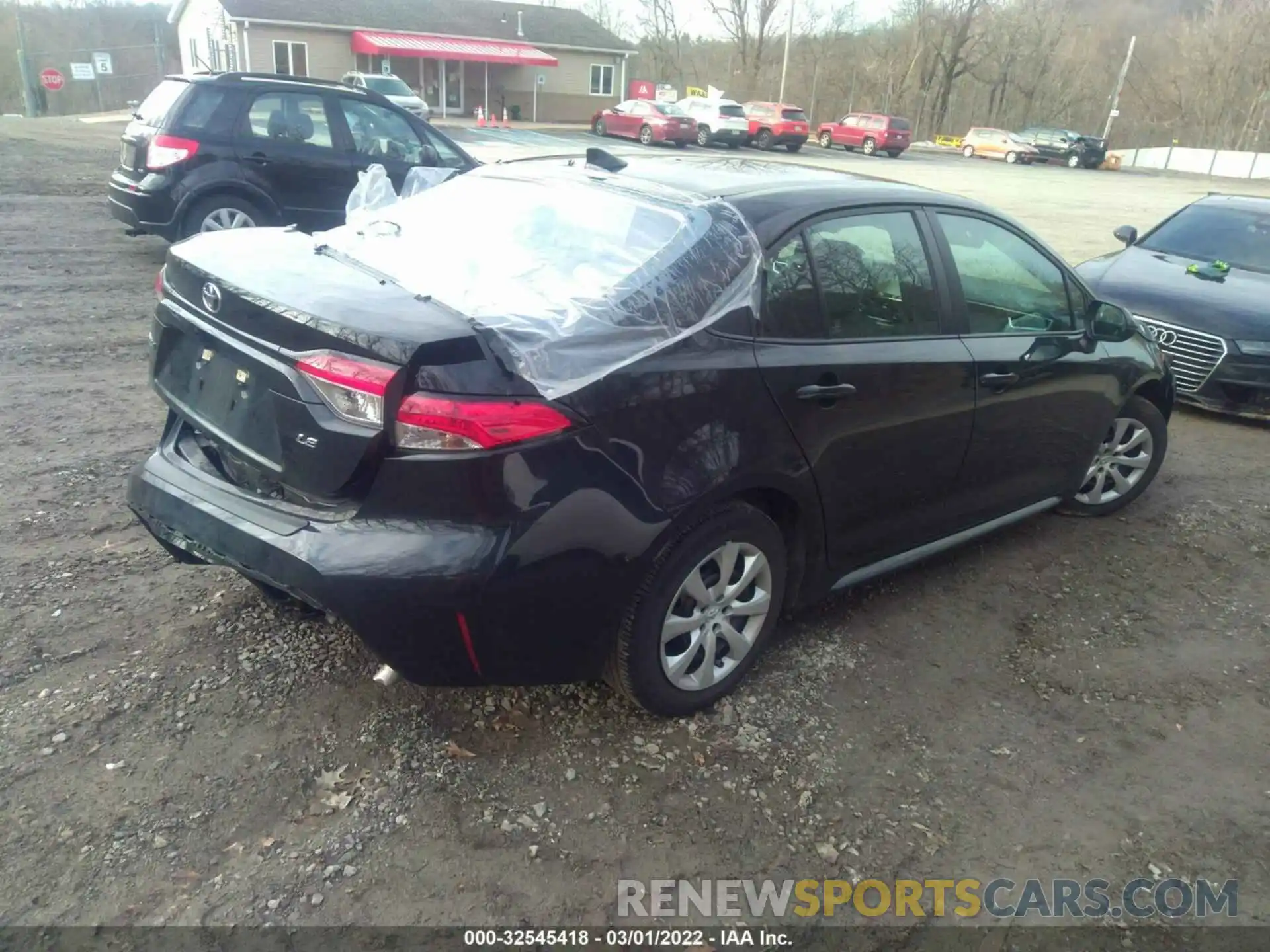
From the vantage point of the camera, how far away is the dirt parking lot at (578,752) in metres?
2.41

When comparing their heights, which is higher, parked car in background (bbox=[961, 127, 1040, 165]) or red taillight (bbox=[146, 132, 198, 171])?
red taillight (bbox=[146, 132, 198, 171])

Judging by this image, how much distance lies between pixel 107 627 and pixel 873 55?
68104mm

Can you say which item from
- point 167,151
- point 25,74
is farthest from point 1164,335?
point 25,74

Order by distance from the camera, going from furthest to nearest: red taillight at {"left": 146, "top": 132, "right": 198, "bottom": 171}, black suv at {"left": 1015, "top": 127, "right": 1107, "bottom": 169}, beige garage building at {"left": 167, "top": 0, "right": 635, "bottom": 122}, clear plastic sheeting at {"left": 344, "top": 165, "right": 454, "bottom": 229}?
black suv at {"left": 1015, "top": 127, "right": 1107, "bottom": 169}, beige garage building at {"left": 167, "top": 0, "right": 635, "bottom": 122}, red taillight at {"left": 146, "top": 132, "right": 198, "bottom": 171}, clear plastic sheeting at {"left": 344, "top": 165, "right": 454, "bottom": 229}

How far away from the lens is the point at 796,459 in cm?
302

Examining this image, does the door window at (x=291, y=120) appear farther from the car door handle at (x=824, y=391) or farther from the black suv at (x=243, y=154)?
the car door handle at (x=824, y=391)

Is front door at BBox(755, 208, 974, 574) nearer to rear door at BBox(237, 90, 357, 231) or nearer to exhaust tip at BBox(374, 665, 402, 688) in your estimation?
exhaust tip at BBox(374, 665, 402, 688)

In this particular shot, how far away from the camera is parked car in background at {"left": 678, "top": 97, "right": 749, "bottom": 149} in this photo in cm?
3609

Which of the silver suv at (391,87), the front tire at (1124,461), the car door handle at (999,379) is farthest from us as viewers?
the silver suv at (391,87)

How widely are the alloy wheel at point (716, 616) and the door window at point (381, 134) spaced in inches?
306

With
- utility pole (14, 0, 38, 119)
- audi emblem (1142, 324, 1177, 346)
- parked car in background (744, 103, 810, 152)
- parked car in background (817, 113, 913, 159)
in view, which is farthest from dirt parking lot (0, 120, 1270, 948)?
utility pole (14, 0, 38, 119)

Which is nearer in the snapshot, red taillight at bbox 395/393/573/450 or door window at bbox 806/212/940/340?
red taillight at bbox 395/393/573/450

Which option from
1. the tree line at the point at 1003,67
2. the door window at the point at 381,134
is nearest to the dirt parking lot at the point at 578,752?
the door window at the point at 381,134

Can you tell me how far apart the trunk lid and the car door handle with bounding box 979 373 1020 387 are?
6.70ft
